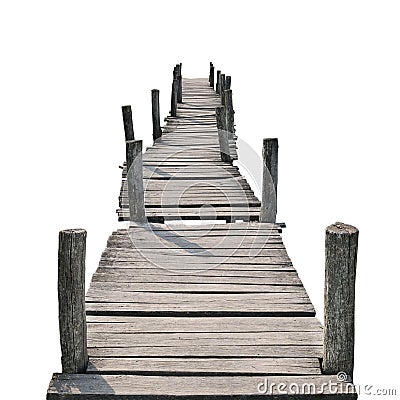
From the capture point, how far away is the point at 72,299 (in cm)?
403

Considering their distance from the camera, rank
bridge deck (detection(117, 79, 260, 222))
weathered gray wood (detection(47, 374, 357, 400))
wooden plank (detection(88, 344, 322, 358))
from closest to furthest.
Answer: weathered gray wood (detection(47, 374, 357, 400)) < wooden plank (detection(88, 344, 322, 358)) < bridge deck (detection(117, 79, 260, 222))

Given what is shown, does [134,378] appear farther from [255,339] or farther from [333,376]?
[333,376]

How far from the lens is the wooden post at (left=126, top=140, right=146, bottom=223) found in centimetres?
656

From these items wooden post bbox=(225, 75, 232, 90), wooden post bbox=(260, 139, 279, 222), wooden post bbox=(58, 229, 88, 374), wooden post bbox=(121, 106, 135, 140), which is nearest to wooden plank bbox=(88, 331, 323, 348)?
wooden post bbox=(58, 229, 88, 374)

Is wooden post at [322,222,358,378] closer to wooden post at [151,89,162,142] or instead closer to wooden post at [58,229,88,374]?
wooden post at [58,229,88,374]

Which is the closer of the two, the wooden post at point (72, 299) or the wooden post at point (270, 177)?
the wooden post at point (72, 299)

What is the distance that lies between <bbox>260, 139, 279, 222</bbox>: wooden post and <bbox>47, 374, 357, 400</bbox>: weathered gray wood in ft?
8.98

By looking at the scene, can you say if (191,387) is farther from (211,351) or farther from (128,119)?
(128,119)

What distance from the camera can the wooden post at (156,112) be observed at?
11523mm

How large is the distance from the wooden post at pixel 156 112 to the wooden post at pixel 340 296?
7.61 meters

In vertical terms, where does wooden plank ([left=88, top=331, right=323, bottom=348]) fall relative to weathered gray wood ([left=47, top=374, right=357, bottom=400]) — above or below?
above

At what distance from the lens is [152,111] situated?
11.6 m

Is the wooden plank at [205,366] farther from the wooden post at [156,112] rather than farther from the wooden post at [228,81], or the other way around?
the wooden post at [228,81]

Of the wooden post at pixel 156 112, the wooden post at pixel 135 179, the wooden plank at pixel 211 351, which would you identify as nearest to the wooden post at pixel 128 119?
the wooden post at pixel 156 112
